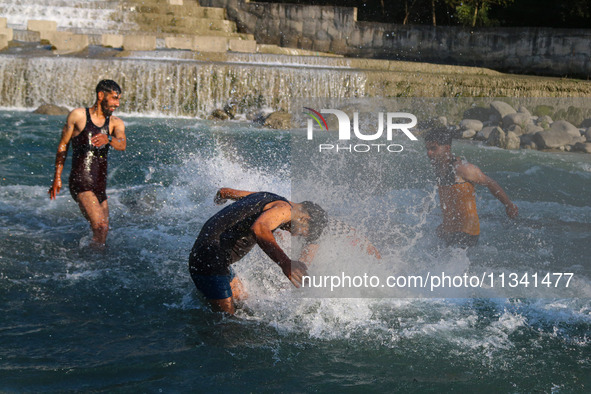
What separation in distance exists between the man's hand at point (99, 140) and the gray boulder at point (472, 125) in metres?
10.1

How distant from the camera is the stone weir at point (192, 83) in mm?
14523

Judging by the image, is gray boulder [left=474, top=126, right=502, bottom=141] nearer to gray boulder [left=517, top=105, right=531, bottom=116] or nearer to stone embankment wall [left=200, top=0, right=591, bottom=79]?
gray boulder [left=517, top=105, right=531, bottom=116]

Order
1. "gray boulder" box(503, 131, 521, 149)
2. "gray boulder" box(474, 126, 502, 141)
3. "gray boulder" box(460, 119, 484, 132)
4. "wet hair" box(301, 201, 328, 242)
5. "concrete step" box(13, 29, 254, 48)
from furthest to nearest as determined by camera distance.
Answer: "concrete step" box(13, 29, 254, 48) < "gray boulder" box(460, 119, 484, 132) < "gray boulder" box(474, 126, 502, 141) < "gray boulder" box(503, 131, 521, 149) < "wet hair" box(301, 201, 328, 242)

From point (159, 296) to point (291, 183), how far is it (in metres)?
3.34

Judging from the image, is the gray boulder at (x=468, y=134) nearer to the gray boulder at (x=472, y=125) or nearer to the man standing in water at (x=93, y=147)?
the gray boulder at (x=472, y=125)

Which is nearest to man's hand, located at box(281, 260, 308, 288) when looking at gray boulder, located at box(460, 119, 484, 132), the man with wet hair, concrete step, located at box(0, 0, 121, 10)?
Answer: the man with wet hair

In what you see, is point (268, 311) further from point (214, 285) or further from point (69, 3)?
point (69, 3)

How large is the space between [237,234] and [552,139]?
10.4 metres

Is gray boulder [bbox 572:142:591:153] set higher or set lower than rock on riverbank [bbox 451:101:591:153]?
lower

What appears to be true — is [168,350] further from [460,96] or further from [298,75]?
[460,96]

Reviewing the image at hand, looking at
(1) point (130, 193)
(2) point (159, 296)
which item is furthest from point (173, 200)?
(2) point (159, 296)

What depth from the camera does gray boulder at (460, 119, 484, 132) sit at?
47.0ft

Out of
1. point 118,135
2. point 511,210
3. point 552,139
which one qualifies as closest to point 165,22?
point 552,139

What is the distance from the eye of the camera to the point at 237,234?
4.59m
